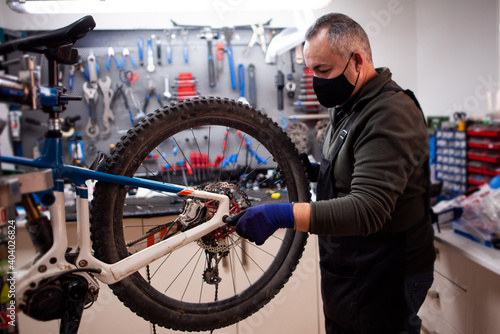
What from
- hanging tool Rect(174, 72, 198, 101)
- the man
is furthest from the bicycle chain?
hanging tool Rect(174, 72, 198, 101)

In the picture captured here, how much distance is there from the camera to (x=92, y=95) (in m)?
2.56

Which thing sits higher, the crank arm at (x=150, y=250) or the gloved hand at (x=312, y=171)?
the gloved hand at (x=312, y=171)

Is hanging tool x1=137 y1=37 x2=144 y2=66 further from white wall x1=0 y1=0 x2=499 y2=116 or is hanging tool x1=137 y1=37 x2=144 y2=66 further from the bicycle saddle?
the bicycle saddle

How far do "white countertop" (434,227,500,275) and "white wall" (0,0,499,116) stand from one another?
3.53 ft

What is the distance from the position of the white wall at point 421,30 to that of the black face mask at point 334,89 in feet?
5.33

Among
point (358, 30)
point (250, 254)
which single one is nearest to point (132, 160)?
point (358, 30)

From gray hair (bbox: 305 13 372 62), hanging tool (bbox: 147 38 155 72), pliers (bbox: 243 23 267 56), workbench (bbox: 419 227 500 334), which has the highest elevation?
pliers (bbox: 243 23 267 56)

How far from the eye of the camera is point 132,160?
1079 millimetres

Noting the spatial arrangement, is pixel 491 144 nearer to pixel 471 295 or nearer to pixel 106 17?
pixel 471 295

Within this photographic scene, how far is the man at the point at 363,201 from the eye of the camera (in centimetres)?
99

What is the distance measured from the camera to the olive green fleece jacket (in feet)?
3.21

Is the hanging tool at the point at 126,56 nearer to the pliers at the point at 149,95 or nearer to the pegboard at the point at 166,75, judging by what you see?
the pegboard at the point at 166,75

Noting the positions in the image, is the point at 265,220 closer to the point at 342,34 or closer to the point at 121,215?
the point at 121,215

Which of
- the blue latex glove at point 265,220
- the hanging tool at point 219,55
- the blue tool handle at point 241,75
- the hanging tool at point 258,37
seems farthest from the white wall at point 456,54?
the blue latex glove at point 265,220
